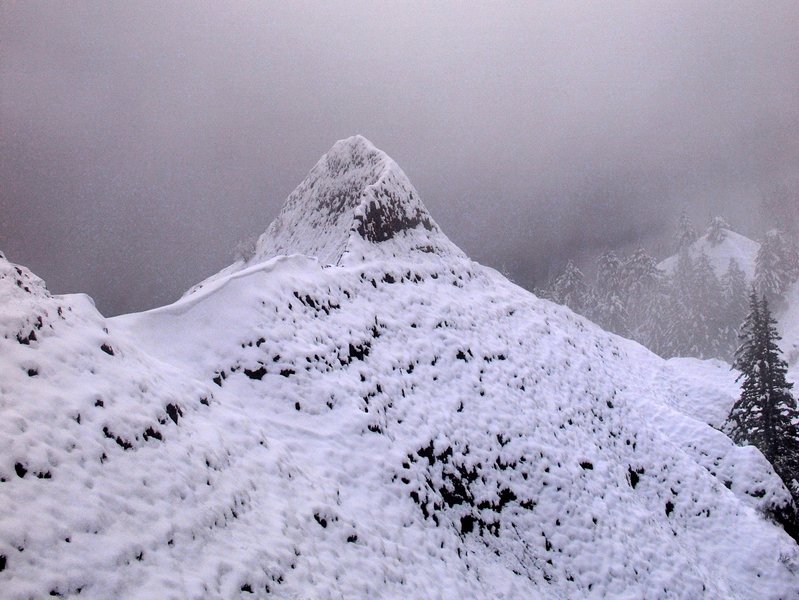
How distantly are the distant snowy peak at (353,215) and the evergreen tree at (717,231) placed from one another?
84022 millimetres

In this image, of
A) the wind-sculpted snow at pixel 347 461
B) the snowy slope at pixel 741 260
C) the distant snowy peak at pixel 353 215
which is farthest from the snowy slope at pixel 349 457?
the snowy slope at pixel 741 260

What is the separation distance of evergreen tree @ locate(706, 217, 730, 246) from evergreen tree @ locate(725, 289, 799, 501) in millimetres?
72304

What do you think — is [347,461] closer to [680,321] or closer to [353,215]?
[353,215]

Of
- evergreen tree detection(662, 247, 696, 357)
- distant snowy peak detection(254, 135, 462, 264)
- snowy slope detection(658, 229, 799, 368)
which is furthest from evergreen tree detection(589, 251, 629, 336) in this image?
distant snowy peak detection(254, 135, 462, 264)

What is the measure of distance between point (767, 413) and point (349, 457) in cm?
2396

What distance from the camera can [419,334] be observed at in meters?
14.8

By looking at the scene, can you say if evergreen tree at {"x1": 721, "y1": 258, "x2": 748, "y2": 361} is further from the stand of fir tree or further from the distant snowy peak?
the distant snowy peak

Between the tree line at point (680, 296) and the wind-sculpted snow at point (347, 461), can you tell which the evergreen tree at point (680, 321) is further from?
the wind-sculpted snow at point (347, 461)

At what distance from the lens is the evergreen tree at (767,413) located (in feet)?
74.5

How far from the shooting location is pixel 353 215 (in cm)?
1992

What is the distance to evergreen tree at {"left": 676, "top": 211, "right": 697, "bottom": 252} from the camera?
8831cm

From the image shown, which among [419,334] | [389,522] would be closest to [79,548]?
[389,522]

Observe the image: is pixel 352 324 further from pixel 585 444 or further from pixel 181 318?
pixel 585 444

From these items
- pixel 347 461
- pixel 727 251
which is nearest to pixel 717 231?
pixel 727 251
